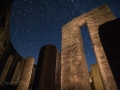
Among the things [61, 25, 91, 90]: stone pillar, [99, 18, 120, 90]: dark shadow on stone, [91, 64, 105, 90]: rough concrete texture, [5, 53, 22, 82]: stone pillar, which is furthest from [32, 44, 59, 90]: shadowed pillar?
[5, 53, 22, 82]: stone pillar

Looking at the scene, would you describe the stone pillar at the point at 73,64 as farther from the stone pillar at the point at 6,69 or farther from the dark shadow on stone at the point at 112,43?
the stone pillar at the point at 6,69

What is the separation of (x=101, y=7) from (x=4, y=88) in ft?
23.5

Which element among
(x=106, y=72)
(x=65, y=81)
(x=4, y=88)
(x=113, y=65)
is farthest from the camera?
(x=4, y=88)

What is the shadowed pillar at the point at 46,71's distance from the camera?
1.48 meters

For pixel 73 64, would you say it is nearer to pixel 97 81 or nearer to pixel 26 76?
pixel 97 81

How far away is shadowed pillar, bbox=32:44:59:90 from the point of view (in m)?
1.48

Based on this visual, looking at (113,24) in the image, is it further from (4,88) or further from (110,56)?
(4,88)

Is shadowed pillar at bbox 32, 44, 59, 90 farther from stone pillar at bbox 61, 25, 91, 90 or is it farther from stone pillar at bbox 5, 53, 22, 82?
stone pillar at bbox 5, 53, 22, 82

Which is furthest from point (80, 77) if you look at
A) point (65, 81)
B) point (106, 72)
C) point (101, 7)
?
point (101, 7)

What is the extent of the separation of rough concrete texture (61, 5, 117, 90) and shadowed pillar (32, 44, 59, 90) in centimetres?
89

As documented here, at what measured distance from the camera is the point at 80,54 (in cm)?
279

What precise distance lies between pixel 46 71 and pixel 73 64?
4.03 ft

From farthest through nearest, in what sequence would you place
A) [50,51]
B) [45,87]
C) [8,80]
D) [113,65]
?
1. [8,80]
2. [50,51]
3. [45,87]
4. [113,65]

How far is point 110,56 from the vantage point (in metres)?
0.74
